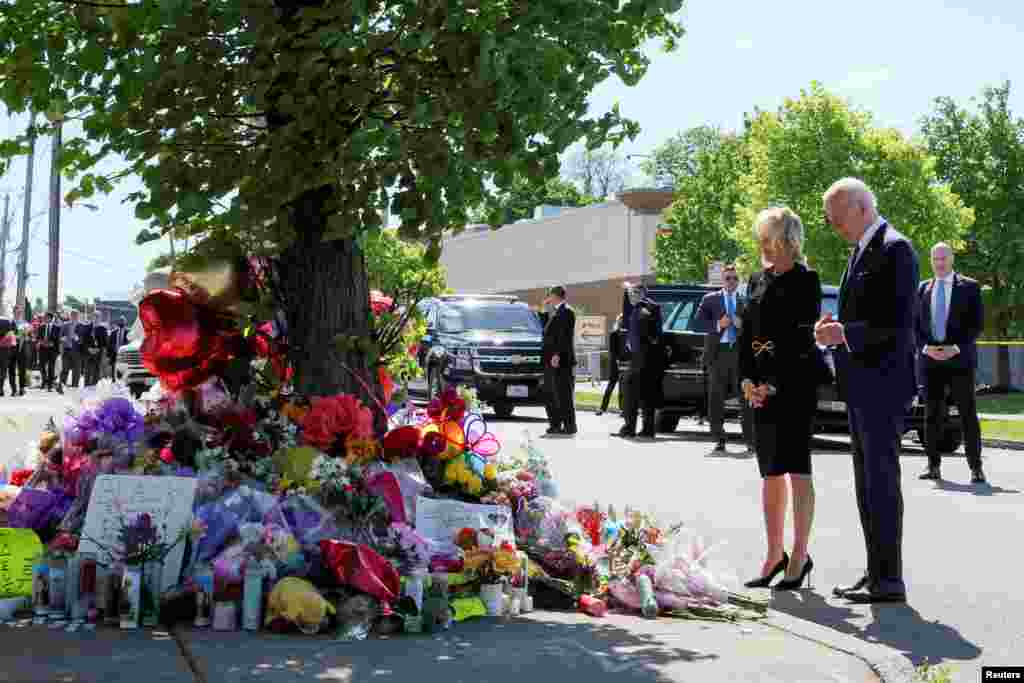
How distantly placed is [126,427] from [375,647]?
201cm

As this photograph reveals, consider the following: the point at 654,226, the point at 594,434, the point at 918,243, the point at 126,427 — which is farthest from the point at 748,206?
the point at 126,427

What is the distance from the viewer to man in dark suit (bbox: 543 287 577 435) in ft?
65.5

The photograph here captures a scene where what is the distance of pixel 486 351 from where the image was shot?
2422 centimetres

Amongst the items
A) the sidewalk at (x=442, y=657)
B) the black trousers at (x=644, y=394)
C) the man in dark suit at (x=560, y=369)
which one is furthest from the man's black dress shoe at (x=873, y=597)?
the man in dark suit at (x=560, y=369)

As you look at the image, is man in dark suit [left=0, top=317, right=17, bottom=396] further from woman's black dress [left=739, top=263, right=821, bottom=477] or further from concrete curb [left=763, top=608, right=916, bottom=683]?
concrete curb [left=763, top=608, right=916, bottom=683]

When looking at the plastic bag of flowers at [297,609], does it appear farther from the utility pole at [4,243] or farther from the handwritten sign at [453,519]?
the utility pole at [4,243]

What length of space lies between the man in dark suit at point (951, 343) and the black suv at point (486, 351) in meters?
9.94

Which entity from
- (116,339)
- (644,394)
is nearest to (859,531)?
(644,394)

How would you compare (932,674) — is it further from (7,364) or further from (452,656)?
(7,364)

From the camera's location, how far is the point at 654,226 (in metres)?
73.9

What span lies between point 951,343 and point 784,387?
20.8 ft

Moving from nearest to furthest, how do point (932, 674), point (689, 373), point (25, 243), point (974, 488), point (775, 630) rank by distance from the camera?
point (932, 674) < point (775, 630) < point (974, 488) < point (689, 373) < point (25, 243)

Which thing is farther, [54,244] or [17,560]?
[54,244]

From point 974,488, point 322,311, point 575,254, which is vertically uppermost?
point 575,254
